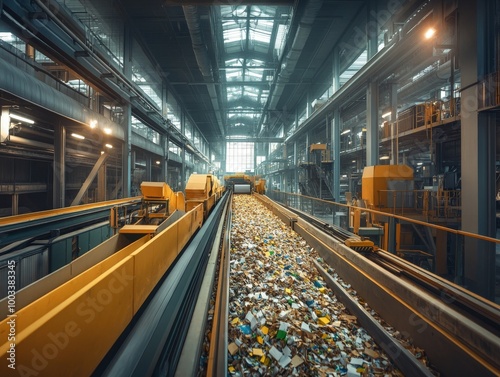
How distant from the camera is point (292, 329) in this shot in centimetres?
217

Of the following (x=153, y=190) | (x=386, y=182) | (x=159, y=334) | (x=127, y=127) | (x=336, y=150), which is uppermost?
(x=127, y=127)

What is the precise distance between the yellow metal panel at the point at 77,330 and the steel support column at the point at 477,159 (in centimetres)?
648

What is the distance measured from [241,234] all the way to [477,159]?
5.44 meters

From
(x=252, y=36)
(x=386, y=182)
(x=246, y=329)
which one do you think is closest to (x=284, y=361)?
(x=246, y=329)

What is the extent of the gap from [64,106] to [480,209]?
31.5ft

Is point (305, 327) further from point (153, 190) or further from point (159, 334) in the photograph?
point (153, 190)

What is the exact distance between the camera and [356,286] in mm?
2963

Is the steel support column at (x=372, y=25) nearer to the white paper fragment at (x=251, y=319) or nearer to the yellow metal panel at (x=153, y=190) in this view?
the yellow metal panel at (x=153, y=190)

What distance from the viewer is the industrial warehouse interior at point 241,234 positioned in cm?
150

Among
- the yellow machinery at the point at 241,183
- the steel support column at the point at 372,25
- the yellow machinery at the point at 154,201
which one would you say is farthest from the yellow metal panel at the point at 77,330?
the yellow machinery at the point at 241,183

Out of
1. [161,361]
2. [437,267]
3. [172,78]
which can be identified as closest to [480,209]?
[437,267]

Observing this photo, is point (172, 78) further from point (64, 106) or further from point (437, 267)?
point (437, 267)

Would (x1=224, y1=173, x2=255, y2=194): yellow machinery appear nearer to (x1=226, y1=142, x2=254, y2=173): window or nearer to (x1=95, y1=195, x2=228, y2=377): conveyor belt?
(x1=95, y1=195, x2=228, y2=377): conveyor belt

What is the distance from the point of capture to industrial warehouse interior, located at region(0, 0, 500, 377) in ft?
4.91
